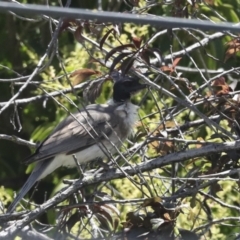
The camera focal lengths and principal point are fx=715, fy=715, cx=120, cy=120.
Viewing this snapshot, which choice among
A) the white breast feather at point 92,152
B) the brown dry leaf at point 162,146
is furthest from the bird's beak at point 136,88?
the brown dry leaf at point 162,146

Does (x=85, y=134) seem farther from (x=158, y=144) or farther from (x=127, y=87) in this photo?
(x=158, y=144)

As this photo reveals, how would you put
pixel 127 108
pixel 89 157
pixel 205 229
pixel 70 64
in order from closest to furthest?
pixel 205 229 → pixel 89 157 → pixel 127 108 → pixel 70 64

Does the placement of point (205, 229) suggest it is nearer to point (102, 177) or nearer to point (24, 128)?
point (102, 177)

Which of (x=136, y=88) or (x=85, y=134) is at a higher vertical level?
(x=136, y=88)

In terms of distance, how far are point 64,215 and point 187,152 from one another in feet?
2.25

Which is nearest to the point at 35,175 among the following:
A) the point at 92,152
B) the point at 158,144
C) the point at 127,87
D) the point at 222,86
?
the point at 92,152

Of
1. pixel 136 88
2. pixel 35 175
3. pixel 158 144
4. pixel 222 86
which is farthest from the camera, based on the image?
pixel 136 88

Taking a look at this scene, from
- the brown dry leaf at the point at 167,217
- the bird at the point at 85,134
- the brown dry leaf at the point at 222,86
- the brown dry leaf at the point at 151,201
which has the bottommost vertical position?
the bird at the point at 85,134

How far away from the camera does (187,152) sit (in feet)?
11.6

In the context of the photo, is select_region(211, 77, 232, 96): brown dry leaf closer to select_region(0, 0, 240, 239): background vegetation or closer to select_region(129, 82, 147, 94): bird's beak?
select_region(0, 0, 240, 239): background vegetation

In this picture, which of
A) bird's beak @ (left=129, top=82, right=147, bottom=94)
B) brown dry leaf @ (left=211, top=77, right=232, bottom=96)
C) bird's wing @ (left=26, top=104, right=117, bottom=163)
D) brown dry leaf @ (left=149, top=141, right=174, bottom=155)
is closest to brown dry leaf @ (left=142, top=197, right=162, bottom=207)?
brown dry leaf @ (left=149, top=141, right=174, bottom=155)

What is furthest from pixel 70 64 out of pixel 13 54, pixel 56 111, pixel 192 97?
pixel 192 97

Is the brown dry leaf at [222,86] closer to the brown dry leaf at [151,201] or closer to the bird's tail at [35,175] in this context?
the brown dry leaf at [151,201]

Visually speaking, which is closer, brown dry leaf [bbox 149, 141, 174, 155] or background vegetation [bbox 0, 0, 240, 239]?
background vegetation [bbox 0, 0, 240, 239]
